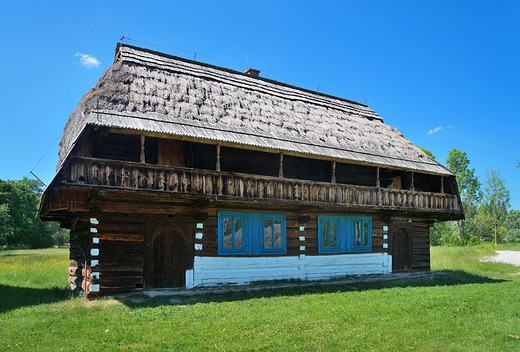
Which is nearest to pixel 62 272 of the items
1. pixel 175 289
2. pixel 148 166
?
pixel 175 289

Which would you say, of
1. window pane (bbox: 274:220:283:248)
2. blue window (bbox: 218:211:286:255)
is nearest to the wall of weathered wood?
blue window (bbox: 218:211:286:255)

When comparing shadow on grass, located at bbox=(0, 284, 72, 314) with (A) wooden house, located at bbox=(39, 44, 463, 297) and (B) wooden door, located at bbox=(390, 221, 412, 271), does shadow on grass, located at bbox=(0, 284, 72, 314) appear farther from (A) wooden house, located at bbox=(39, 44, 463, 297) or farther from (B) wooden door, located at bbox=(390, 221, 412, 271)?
(B) wooden door, located at bbox=(390, 221, 412, 271)

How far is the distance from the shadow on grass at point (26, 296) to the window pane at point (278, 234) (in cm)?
697

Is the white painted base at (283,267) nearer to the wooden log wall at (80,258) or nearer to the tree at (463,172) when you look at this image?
the wooden log wall at (80,258)

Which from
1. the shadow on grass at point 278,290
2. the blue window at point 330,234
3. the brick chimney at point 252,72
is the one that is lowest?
the shadow on grass at point 278,290

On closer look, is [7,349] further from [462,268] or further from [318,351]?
[462,268]

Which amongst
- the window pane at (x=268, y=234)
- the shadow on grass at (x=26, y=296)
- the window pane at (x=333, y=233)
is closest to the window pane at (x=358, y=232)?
the window pane at (x=333, y=233)

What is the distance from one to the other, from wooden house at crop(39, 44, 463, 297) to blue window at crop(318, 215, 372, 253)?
43 millimetres

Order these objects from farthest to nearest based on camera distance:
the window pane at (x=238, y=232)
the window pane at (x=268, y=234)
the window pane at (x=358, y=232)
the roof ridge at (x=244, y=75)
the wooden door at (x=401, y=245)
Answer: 1. the wooden door at (x=401, y=245)
2. the window pane at (x=358, y=232)
3. the roof ridge at (x=244, y=75)
4. the window pane at (x=268, y=234)
5. the window pane at (x=238, y=232)

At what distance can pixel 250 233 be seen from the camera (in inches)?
542

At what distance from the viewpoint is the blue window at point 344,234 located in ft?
51.0

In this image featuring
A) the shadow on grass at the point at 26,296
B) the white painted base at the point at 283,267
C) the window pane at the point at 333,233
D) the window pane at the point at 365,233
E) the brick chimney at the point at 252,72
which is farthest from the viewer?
the brick chimney at the point at 252,72

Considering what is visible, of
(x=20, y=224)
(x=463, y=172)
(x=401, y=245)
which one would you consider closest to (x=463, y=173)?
(x=463, y=172)

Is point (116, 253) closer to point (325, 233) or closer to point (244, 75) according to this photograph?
point (325, 233)
